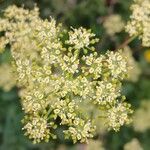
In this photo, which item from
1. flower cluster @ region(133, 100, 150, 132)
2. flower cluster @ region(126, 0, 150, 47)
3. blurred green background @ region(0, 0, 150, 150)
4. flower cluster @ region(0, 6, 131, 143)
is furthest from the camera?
flower cluster @ region(133, 100, 150, 132)

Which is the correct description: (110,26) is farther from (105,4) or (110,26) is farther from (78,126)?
(78,126)

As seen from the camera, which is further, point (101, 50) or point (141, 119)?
point (141, 119)

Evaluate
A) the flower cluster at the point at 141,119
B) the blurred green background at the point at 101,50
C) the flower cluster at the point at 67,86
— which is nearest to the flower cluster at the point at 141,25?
the flower cluster at the point at 67,86

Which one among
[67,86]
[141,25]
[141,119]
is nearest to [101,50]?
[141,119]

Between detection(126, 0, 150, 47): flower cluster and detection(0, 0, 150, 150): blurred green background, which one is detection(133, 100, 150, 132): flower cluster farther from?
detection(126, 0, 150, 47): flower cluster

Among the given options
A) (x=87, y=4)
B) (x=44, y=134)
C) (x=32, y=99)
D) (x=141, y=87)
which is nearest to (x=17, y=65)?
(x=32, y=99)

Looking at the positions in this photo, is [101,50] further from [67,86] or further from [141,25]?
[67,86]

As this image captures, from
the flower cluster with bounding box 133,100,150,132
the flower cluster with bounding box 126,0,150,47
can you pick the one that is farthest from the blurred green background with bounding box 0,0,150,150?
the flower cluster with bounding box 126,0,150,47

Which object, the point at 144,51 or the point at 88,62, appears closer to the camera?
the point at 88,62
